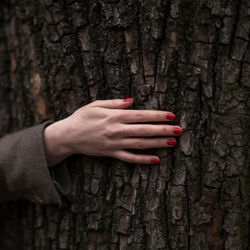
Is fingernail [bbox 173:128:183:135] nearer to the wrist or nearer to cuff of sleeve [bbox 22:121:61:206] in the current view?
the wrist

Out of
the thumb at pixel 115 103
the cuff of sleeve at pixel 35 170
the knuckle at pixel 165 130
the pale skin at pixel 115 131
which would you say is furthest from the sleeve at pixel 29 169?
the knuckle at pixel 165 130

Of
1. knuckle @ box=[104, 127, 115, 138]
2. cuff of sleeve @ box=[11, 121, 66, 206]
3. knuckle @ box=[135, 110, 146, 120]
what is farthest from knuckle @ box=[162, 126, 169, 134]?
cuff of sleeve @ box=[11, 121, 66, 206]

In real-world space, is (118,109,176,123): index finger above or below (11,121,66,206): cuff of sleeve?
above

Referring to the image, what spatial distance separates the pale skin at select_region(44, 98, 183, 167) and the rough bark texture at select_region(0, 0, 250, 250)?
0.06m

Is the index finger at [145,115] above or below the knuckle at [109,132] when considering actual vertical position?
above

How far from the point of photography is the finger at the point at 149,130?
1.21 metres

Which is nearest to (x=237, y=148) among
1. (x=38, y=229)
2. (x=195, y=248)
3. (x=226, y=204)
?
(x=226, y=204)

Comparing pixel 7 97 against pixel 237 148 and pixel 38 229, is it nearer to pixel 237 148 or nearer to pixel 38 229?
pixel 38 229

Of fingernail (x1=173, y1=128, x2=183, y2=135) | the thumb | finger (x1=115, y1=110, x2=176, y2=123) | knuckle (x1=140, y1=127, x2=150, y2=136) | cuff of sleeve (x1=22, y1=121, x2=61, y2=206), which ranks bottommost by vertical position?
cuff of sleeve (x1=22, y1=121, x2=61, y2=206)

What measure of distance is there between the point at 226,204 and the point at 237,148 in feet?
0.85

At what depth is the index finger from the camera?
4.00 feet

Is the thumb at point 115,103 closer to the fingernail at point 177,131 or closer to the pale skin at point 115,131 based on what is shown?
the pale skin at point 115,131

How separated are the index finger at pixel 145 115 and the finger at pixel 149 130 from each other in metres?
0.03

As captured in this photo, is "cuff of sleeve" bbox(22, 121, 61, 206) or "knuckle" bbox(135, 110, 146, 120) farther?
"cuff of sleeve" bbox(22, 121, 61, 206)
